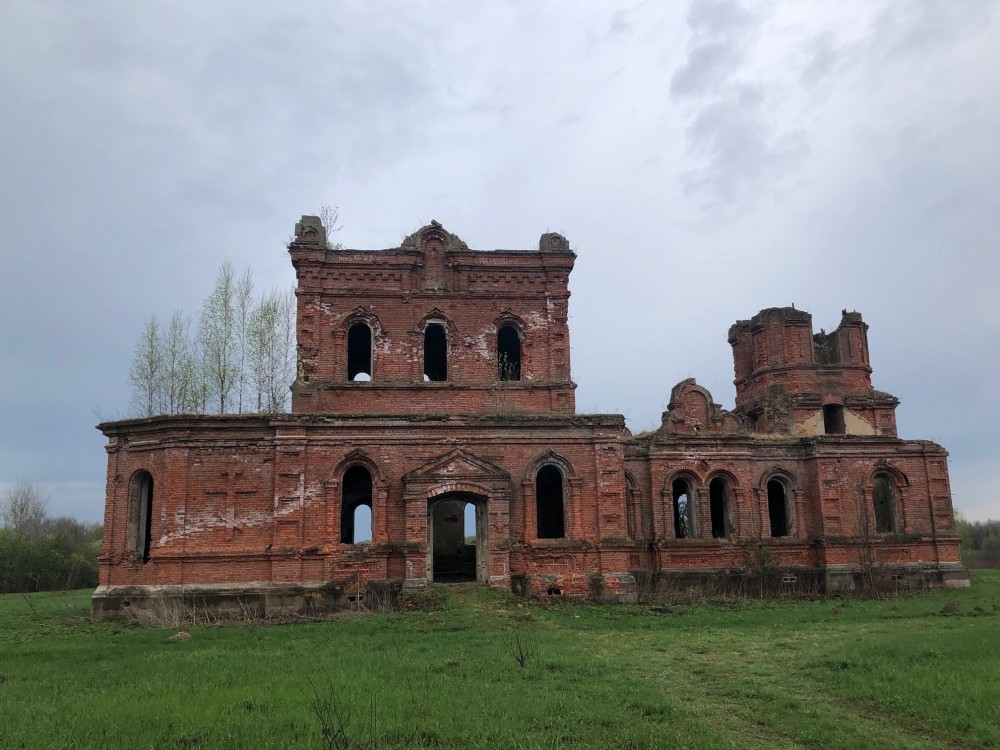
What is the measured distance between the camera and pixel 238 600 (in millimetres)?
18141

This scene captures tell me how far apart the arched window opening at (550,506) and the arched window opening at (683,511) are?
3760 mm

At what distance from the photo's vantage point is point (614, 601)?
19.2 m

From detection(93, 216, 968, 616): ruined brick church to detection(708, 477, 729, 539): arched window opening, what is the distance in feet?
0.33

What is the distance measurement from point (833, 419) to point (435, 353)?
14.8 metres

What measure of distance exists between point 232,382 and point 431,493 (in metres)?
12.7

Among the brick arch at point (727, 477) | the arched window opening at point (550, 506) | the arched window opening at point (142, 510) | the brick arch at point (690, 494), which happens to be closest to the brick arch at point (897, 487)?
the brick arch at point (727, 477)

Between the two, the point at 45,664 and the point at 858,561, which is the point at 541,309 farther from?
the point at 45,664

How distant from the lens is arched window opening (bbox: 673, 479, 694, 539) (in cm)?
2395

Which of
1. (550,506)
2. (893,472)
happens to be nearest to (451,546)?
(550,506)

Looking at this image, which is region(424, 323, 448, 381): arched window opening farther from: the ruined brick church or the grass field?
the grass field

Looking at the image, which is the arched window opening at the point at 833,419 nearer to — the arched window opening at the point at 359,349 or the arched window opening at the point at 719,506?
the arched window opening at the point at 719,506

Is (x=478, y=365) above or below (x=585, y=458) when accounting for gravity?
above

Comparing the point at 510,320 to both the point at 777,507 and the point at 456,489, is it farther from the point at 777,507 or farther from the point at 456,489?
the point at 777,507

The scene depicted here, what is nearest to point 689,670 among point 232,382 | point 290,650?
point 290,650
